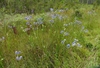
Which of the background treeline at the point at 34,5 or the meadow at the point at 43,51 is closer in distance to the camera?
the meadow at the point at 43,51

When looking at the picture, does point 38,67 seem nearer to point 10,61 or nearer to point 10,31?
point 10,61

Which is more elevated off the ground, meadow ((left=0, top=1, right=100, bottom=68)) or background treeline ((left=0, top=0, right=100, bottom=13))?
meadow ((left=0, top=1, right=100, bottom=68))

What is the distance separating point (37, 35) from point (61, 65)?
656mm

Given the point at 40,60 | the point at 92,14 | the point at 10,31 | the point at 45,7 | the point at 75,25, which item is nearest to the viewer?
the point at 40,60

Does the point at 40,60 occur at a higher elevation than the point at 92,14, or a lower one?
higher

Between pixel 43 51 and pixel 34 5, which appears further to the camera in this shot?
pixel 34 5

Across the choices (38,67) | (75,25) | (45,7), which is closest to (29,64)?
(38,67)

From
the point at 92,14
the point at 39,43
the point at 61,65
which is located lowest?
the point at 92,14

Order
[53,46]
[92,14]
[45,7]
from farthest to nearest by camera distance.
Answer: [45,7] → [92,14] → [53,46]

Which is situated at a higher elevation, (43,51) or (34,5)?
(43,51)

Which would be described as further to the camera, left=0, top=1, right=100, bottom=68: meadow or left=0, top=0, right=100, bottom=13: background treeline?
left=0, top=0, right=100, bottom=13: background treeline

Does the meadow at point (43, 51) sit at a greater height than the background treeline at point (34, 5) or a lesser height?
greater

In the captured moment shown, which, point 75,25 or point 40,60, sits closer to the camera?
point 40,60

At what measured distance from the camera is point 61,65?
10.6ft
